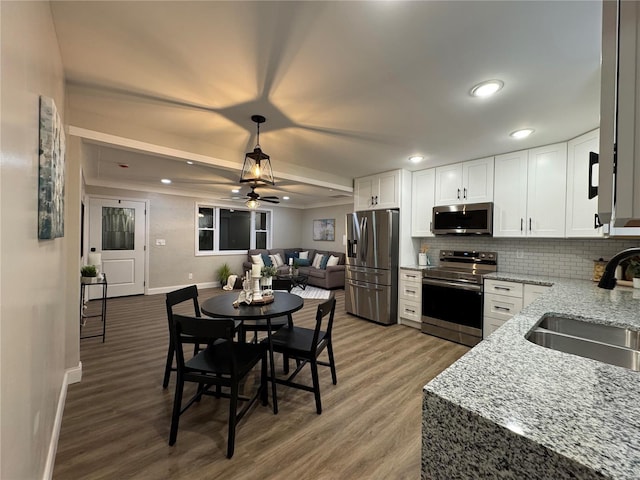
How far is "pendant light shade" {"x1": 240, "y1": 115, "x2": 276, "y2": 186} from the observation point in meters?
2.50

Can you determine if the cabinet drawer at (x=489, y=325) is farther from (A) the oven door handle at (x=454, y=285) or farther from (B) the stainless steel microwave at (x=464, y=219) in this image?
(B) the stainless steel microwave at (x=464, y=219)

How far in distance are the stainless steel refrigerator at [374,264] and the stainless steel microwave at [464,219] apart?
0.58m

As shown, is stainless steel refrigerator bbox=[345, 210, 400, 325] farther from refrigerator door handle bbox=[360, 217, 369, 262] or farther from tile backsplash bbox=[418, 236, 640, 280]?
tile backsplash bbox=[418, 236, 640, 280]

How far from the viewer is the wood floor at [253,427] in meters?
1.62

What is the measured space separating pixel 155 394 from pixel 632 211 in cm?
298

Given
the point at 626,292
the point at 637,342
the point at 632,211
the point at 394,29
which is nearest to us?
the point at 632,211

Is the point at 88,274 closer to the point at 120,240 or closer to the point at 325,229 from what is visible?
the point at 120,240

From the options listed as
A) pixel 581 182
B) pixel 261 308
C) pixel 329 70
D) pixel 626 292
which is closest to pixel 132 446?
pixel 261 308

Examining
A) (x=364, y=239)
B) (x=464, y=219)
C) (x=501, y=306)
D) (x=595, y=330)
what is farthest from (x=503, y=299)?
(x=364, y=239)

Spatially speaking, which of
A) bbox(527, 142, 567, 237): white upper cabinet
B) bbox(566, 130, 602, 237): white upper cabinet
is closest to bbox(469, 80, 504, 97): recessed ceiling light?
bbox(566, 130, 602, 237): white upper cabinet

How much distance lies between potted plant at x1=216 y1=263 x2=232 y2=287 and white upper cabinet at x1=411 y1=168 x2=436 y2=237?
15.5ft

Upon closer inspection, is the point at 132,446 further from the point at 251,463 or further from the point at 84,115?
the point at 84,115

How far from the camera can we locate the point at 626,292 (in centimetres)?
222

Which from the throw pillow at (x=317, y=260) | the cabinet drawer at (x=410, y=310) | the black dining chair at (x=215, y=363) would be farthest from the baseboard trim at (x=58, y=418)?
the throw pillow at (x=317, y=260)
